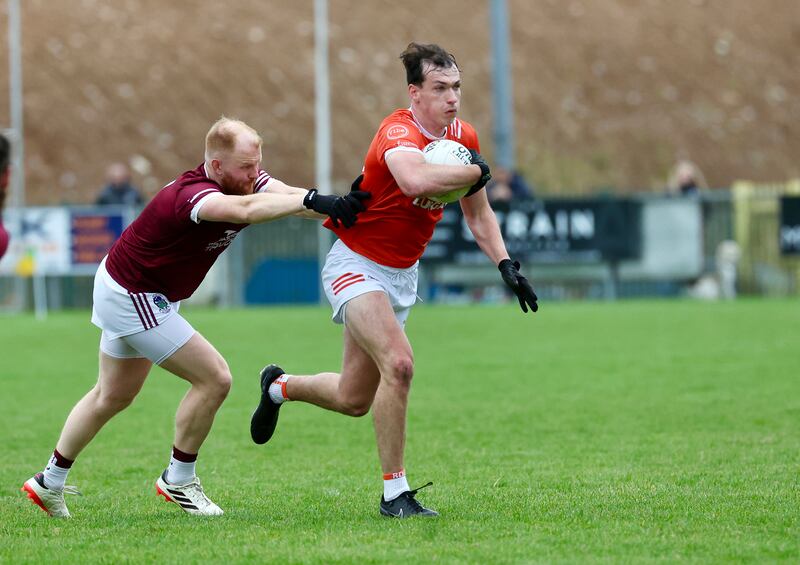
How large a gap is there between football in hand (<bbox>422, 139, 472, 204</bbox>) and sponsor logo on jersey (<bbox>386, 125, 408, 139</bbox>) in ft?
0.43

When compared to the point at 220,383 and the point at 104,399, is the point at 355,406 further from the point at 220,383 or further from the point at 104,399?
the point at 104,399

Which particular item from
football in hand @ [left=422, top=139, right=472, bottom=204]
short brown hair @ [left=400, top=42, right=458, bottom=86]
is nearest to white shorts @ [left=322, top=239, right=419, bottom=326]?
football in hand @ [left=422, top=139, right=472, bottom=204]

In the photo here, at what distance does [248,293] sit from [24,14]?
24.1 metres

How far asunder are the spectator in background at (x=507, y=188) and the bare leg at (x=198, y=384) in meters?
18.1

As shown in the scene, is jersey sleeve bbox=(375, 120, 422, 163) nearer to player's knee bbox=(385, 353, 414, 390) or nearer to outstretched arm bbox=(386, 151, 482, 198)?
outstretched arm bbox=(386, 151, 482, 198)

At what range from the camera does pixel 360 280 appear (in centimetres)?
719

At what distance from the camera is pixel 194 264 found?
712 centimetres

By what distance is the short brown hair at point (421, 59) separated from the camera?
23.5 feet

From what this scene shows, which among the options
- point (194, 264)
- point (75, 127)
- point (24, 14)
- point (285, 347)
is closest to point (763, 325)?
point (285, 347)

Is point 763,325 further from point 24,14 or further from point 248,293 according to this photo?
point 24,14

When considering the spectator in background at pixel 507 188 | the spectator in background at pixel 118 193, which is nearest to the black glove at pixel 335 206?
the spectator in background at pixel 507 188

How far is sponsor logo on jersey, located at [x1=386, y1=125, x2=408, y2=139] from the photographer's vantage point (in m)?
7.07

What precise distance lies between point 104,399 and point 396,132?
2012 millimetres

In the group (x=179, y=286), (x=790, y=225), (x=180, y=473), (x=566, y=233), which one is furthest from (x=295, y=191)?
(x=790, y=225)
